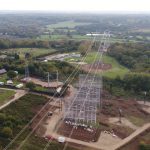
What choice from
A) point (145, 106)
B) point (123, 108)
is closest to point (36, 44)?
point (123, 108)

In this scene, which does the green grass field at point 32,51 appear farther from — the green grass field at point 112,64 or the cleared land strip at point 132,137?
the cleared land strip at point 132,137

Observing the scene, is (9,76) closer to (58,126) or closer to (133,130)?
(58,126)

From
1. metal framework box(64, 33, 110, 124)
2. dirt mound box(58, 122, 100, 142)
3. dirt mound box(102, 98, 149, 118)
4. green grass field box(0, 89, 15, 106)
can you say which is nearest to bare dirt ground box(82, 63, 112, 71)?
metal framework box(64, 33, 110, 124)

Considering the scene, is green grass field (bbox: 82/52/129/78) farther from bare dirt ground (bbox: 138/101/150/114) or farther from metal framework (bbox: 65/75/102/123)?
bare dirt ground (bbox: 138/101/150/114)

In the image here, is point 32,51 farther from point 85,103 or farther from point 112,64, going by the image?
point 85,103

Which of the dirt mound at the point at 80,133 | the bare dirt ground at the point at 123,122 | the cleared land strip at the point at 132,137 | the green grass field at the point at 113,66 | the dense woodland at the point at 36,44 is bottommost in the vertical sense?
the cleared land strip at the point at 132,137

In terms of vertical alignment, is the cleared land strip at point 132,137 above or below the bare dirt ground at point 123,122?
below

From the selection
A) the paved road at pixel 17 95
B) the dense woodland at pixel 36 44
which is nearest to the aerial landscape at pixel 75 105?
the paved road at pixel 17 95

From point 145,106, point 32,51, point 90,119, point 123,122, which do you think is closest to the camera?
point 90,119
